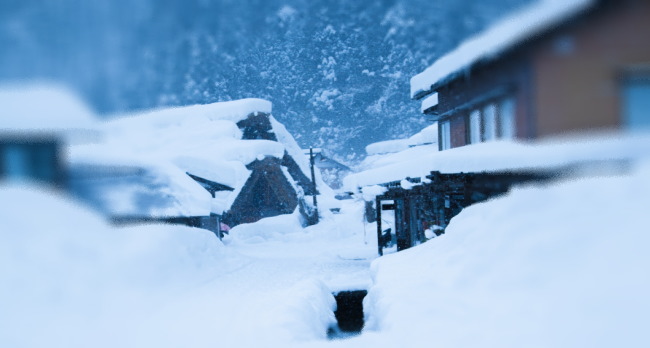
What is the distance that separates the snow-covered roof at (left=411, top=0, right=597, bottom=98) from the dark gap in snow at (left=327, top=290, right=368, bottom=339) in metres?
5.15

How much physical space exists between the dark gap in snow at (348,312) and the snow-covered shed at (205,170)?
309cm

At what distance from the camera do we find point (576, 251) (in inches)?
91.3

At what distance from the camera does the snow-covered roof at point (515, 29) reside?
5.02ft

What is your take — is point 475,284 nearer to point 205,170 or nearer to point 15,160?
point 15,160

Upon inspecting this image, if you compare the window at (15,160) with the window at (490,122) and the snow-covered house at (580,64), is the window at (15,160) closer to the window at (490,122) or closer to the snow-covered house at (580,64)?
the snow-covered house at (580,64)

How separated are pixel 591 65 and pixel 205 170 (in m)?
10.1

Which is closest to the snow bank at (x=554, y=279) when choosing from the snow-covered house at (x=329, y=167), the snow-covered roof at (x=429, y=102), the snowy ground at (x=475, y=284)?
the snowy ground at (x=475, y=284)

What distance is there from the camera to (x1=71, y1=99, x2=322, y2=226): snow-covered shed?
1669 millimetres

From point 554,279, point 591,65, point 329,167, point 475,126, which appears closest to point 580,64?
point 591,65

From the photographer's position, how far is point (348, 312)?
7.47m

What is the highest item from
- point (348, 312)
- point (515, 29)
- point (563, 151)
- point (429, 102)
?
point (429, 102)

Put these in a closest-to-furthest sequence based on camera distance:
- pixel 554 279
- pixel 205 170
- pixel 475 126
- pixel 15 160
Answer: pixel 15 160, pixel 554 279, pixel 475 126, pixel 205 170

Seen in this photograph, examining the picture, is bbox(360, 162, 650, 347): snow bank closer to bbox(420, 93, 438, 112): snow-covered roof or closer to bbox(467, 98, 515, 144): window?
bbox(467, 98, 515, 144): window

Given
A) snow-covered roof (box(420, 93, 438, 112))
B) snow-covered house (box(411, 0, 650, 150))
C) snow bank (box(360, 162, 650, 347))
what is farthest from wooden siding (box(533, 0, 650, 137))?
snow-covered roof (box(420, 93, 438, 112))
